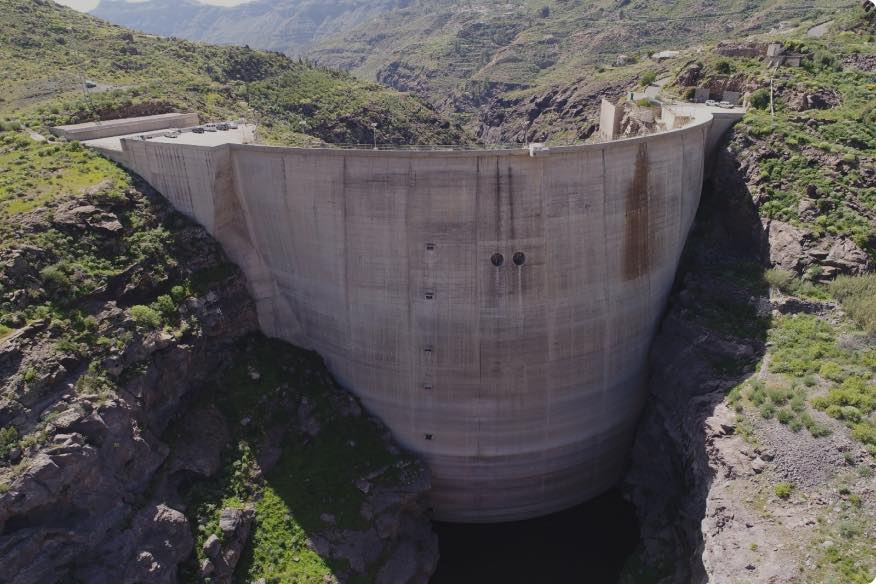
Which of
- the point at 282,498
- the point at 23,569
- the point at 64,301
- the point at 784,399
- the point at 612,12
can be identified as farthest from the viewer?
the point at 612,12

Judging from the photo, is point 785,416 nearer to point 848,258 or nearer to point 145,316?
point 848,258

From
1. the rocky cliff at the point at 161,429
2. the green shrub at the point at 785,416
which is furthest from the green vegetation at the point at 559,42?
the rocky cliff at the point at 161,429

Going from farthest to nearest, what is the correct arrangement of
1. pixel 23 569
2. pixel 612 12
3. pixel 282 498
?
→ 1. pixel 612 12
2. pixel 282 498
3. pixel 23 569

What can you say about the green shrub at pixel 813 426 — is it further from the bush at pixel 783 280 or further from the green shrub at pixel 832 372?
the bush at pixel 783 280

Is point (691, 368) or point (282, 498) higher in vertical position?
point (691, 368)

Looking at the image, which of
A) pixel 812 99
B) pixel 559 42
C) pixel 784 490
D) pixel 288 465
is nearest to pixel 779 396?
pixel 784 490

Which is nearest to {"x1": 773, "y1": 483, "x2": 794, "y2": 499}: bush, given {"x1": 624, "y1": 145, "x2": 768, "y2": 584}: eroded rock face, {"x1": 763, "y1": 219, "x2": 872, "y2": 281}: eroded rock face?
{"x1": 624, "y1": 145, "x2": 768, "y2": 584}: eroded rock face

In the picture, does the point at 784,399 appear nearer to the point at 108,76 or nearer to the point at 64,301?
the point at 64,301

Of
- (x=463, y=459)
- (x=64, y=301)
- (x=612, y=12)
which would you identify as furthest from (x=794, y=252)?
(x=612, y=12)
